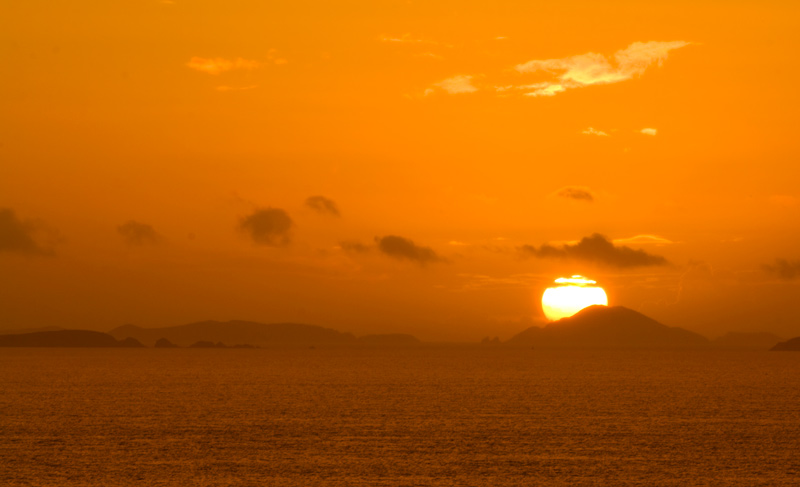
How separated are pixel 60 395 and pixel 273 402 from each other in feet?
106

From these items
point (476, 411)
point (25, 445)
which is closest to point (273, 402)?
point (476, 411)

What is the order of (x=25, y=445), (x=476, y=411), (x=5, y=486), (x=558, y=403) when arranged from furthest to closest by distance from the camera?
(x=558, y=403)
(x=476, y=411)
(x=25, y=445)
(x=5, y=486)

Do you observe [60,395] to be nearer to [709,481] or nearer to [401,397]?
[401,397]

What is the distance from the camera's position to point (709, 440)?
64.7 metres

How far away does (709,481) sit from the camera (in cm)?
4625

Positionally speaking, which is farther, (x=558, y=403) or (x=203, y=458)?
(x=558, y=403)

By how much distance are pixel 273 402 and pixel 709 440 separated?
52.7m

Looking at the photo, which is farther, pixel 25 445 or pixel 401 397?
pixel 401 397

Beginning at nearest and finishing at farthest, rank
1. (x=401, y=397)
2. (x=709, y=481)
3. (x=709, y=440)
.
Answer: (x=709, y=481) → (x=709, y=440) → (x=401, y=397)

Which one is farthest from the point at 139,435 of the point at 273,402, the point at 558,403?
the point at 558,403

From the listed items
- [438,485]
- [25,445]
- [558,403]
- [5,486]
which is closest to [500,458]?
[438,485]

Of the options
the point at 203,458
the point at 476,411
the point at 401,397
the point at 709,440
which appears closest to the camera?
the point at 203,458

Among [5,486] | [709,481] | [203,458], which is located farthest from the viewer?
[203,458]

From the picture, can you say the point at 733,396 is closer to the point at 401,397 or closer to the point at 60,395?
the point at 401,397
